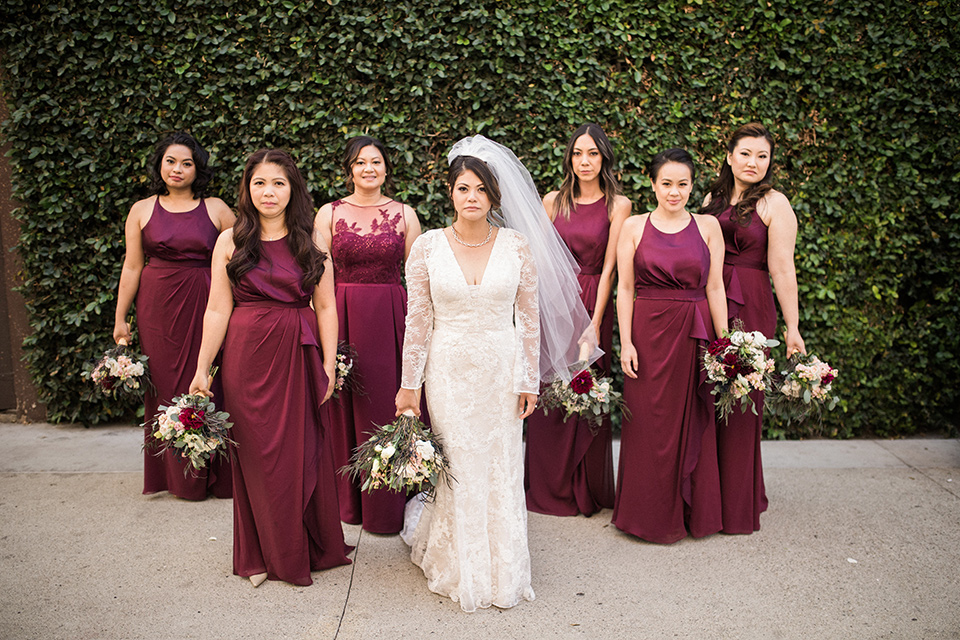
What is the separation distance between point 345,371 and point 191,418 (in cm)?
102

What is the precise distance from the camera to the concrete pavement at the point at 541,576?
3541mm

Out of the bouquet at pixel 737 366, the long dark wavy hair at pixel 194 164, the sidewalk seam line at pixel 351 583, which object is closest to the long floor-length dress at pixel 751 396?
the bouquet at pixel 737 366

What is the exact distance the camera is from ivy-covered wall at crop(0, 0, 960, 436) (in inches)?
230

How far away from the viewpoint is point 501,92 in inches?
235

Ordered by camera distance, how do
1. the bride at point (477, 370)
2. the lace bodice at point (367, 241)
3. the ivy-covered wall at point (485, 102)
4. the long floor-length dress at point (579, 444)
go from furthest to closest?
the ivy-covered wall at point (485, 102)
the long floor-length dress at point (579, 444)
the lace bodice at point (367, 241)
the bride at point (477, 370)

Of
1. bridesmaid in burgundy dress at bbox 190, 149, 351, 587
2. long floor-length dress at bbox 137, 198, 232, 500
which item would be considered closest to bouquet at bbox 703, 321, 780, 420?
bridesmaid in burgundy dress at bbox 190, 149, 351, 587

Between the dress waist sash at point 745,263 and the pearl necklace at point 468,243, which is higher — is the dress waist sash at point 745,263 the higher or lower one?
the lower one

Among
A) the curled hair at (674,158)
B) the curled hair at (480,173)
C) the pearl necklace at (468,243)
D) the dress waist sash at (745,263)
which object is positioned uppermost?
the curled hair at (674,158)

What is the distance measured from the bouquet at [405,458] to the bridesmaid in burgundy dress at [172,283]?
6.60 feet

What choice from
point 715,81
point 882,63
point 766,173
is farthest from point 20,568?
point 882,63

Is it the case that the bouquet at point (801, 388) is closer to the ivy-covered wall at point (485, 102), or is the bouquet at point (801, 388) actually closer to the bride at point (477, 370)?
the ivy-covered wall at point (485, 102)

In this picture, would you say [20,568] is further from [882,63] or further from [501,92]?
[882,63]

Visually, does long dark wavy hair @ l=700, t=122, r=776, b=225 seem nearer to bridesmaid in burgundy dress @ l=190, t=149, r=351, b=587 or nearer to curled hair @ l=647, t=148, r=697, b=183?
curled hair @ l=647, t=148, r=697, b=183

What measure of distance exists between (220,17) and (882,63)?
5661 millimetres
